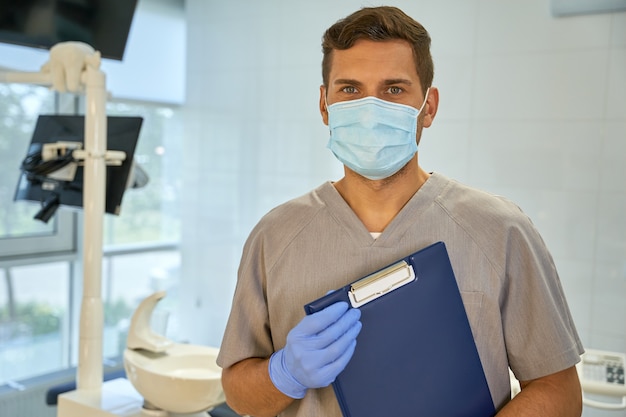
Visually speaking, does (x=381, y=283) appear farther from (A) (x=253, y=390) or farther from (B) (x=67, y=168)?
(B) (x=67, y=168)

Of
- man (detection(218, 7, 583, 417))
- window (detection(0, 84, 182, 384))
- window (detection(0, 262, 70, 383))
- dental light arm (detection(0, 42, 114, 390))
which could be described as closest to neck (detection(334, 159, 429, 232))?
man (detection(218, 7, 583, 417))

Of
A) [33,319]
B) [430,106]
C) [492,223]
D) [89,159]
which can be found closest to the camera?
[492,223]

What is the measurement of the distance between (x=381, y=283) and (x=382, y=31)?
1.46 ft

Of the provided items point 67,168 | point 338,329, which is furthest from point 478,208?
point 67,168

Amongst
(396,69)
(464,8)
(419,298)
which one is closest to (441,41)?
(464,8)

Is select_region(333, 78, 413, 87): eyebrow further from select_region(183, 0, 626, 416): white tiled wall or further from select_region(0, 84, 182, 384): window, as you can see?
select_region(0, 84, 182, 384): window

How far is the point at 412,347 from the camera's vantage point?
1.01 metres

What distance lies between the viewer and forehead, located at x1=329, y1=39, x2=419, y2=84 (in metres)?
1.10

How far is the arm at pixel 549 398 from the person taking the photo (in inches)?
39.5

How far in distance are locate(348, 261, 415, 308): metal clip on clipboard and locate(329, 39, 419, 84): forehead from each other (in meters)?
0.34

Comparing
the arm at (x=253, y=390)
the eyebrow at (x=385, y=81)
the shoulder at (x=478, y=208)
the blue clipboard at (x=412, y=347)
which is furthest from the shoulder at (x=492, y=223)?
the arm at (x=253, y=390)

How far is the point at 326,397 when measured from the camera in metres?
1.11

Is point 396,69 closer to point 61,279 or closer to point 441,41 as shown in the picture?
point 441,41

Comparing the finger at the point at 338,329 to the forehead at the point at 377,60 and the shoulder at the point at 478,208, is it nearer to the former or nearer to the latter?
the shoulder at the point at 478,208
